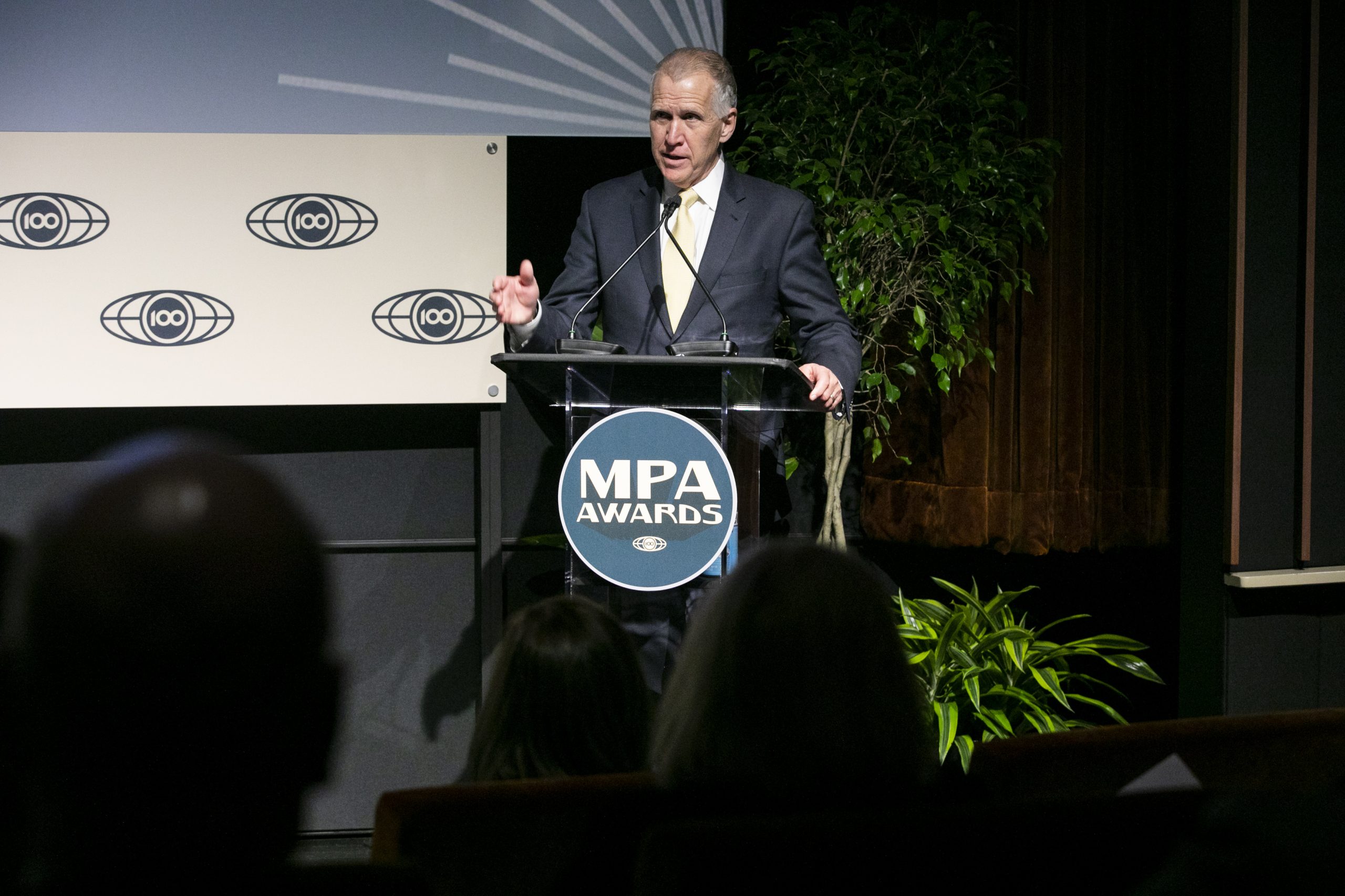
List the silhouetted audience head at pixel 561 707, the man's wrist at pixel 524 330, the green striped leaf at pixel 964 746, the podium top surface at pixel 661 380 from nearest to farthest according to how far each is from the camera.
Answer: the silhouetted audience head at pixel 561 707, the podium top surface at pixel 661 380, the man's wrist at pixel 524 330, the green striped leaf at pixel 964 746

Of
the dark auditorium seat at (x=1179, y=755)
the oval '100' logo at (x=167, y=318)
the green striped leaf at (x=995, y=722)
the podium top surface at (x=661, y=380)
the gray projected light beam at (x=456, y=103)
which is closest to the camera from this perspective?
the dark auditorium seat at (x=1179, y=755)

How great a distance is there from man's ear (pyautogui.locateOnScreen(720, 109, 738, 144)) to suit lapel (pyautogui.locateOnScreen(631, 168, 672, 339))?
18 cm

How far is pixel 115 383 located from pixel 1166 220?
304 cm

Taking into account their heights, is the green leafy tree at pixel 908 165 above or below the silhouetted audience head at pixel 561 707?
above

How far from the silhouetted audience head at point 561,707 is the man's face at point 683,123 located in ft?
5.01

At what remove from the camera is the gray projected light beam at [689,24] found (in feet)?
10.9

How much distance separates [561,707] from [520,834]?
0.41 metres

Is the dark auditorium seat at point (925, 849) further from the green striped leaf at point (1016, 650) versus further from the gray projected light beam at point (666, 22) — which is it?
the gray projected light beam at point (666, 22)

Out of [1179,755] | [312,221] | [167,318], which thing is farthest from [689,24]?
[1179,755]

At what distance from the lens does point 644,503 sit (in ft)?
6.02

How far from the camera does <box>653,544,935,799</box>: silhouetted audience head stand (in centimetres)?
82

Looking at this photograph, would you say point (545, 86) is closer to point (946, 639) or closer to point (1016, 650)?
point (946, 639)

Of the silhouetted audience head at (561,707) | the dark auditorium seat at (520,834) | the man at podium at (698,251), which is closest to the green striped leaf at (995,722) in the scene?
the man at podium at (698,251)

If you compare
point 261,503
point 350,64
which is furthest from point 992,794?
point 350,64
